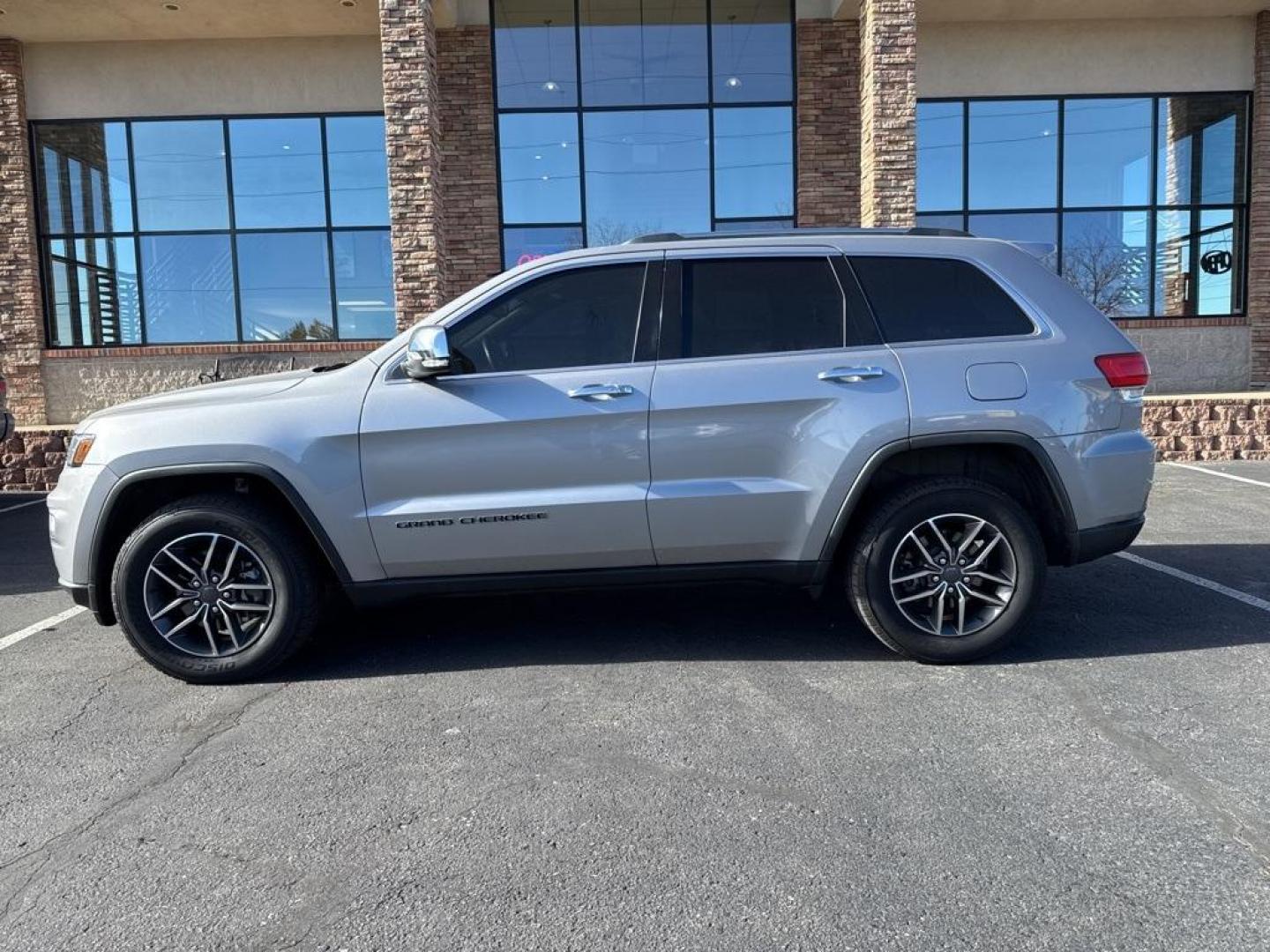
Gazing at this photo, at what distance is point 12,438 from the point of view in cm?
1068

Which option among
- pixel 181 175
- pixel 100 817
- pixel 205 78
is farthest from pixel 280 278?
pixel 100 817

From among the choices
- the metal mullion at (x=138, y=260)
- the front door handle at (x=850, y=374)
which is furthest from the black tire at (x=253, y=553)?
the metal mullion at (x=138, y=260)

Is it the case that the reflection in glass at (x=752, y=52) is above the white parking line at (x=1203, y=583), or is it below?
above

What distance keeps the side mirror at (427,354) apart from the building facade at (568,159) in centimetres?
973

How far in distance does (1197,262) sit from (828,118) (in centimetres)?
624

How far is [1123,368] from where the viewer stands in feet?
14.0

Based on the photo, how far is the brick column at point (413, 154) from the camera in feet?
36.4

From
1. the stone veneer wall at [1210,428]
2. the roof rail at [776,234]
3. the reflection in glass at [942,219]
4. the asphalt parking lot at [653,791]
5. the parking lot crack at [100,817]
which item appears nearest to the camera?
the asphalt parking lot at [653,791]

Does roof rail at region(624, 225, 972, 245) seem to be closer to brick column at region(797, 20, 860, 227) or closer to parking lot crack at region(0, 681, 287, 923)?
parking lot crack at region(0, 681, 287, 923)

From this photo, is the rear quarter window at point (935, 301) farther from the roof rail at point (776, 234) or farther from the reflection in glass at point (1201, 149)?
the reflection in glass at point (1201, 149)

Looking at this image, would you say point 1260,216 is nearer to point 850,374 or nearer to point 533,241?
point 533,241

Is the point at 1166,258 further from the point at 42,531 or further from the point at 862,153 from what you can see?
the point at 42,531

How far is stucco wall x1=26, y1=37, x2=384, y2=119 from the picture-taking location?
13.6 metres

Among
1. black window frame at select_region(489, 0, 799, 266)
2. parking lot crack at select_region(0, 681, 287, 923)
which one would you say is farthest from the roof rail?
black window frame at select_region(489, 0, 799, 266)
